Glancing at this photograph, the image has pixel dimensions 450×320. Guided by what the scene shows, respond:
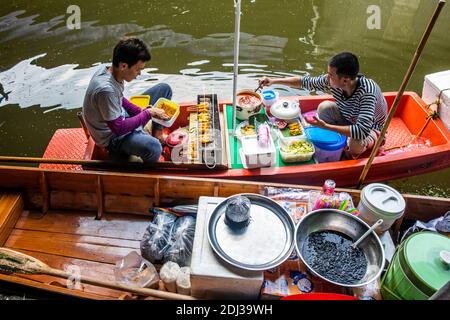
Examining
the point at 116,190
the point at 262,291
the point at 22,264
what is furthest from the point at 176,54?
the point at 262,291

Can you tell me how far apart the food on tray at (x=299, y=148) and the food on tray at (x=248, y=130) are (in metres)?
0.43

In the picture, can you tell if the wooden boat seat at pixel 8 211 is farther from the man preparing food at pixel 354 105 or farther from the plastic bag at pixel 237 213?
the man preparing food at pixel 354 105

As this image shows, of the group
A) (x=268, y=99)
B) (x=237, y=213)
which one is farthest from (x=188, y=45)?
(x=237, y=213)

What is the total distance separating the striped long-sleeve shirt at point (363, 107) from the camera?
152 inches

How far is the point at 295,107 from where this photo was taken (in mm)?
4500

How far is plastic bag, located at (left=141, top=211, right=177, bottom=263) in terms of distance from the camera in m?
3.39

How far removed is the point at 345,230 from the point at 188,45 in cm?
584

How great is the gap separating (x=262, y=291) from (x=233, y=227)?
54 centimetres

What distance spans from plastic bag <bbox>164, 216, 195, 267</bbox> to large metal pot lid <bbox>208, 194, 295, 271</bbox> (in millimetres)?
546

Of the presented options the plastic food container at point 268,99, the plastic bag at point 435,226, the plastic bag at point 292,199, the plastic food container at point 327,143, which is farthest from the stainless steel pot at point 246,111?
the plastic bag at point 435,226

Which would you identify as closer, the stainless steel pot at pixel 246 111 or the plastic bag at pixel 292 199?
the plastic bag at pixel 292 199

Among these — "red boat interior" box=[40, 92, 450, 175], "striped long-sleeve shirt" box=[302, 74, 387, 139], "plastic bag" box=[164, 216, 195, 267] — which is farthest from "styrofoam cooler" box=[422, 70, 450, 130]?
"plastic bag" box=[164, 216, 195, 267]

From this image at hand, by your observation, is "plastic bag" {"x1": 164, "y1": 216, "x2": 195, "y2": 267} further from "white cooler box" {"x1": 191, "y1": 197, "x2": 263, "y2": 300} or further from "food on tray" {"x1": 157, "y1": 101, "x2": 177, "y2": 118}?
A: "food on tray" {"x1": 157, "y1": 101, "x2": 177, "y2": 118}

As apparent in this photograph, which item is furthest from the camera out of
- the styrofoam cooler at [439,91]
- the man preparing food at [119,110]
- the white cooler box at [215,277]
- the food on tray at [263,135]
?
the styrofoam cooler at [439,91]
